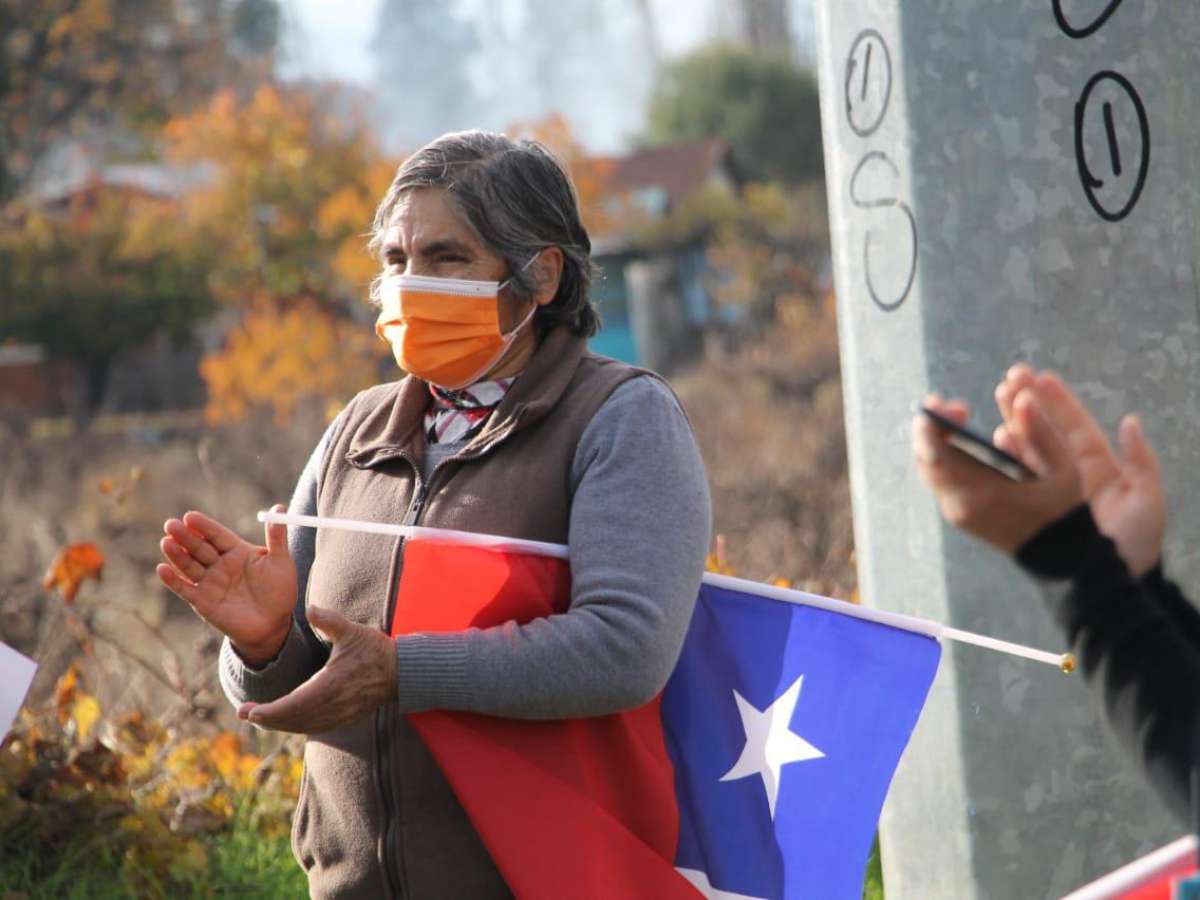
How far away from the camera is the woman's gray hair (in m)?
2.57

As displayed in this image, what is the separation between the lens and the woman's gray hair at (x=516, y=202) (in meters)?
2.57

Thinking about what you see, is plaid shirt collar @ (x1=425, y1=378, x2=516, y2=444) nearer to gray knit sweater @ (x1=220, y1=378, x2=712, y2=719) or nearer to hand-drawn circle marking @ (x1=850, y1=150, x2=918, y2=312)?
gray knit sweater @ (x1=220, y1=378, x2=712, y2=719)

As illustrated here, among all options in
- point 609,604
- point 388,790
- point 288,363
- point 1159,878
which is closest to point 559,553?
point 609,604

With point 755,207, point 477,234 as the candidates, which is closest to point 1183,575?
point 477,234

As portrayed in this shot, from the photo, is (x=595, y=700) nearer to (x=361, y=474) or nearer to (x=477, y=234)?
(x=361, y=474)

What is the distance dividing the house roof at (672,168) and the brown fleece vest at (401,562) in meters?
43.6

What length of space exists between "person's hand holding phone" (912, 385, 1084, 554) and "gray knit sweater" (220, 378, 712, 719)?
30.7 inches

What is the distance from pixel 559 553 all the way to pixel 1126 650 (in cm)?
102

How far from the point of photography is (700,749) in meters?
2.51

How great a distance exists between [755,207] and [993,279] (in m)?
32.8

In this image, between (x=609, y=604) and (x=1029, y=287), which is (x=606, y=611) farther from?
(x=1029, y=287)

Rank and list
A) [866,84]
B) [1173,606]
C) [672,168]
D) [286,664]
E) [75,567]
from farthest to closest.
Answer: [672,168] → [75,567] → [866,84] → [286,664] → [1173,606]

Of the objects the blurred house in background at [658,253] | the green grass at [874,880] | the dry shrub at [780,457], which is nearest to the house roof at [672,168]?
the blurred house in background at [658,253]

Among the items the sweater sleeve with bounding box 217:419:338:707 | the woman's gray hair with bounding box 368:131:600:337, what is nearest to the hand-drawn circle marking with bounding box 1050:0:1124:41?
the woman's gray hair with bounding box 368:131:600:337
